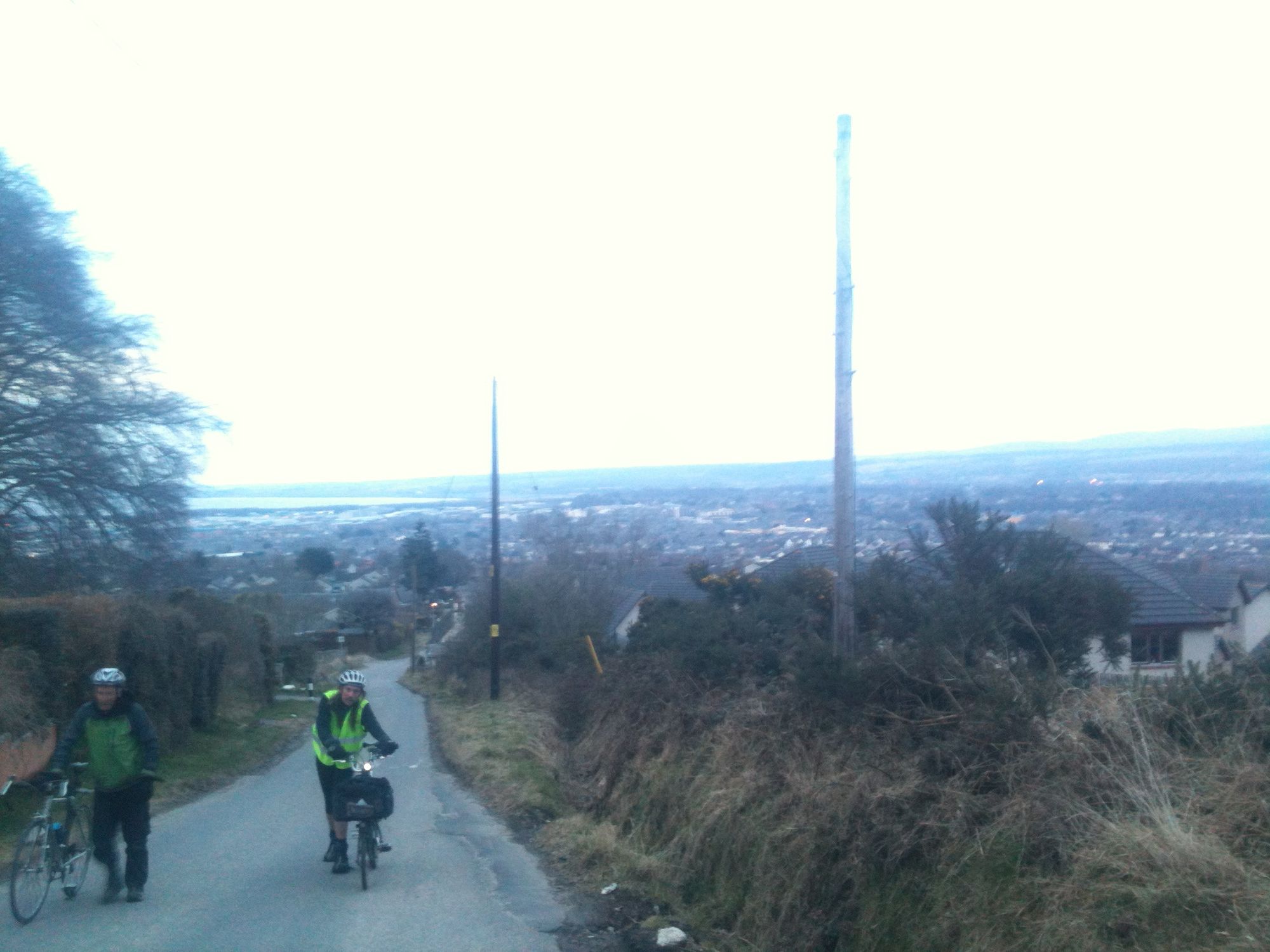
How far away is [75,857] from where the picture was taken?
7.50 m

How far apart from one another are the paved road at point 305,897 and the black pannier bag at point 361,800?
1.74 ft

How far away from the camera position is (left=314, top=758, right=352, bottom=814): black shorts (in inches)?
348

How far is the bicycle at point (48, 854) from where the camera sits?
22.8 ft

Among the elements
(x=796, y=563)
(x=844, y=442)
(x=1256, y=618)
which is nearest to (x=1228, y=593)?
(x=1256, y=618)

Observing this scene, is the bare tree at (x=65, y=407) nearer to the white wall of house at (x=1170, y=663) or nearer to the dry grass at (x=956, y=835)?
the dry grass at (x=956, y=835)

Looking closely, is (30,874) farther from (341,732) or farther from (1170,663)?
(1170,663)

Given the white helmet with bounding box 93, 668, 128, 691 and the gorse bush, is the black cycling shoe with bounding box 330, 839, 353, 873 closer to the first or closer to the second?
the gorse bush

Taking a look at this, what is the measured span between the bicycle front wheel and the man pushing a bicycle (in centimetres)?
45

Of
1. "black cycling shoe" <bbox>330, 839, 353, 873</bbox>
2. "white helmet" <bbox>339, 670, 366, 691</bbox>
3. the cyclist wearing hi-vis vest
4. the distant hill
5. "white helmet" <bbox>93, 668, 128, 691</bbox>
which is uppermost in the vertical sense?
the distant hill

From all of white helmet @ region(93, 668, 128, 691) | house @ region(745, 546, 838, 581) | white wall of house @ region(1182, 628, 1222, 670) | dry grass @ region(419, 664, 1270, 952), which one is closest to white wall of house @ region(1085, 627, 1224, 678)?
white wall of house @ region(1182, 628, 1222, 670)

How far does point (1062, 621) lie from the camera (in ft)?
32.6

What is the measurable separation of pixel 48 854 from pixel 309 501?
44363 mm

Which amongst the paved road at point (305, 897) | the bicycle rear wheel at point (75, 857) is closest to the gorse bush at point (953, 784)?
the paved road at point (305, 897)

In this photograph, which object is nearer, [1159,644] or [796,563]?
[796,563]
